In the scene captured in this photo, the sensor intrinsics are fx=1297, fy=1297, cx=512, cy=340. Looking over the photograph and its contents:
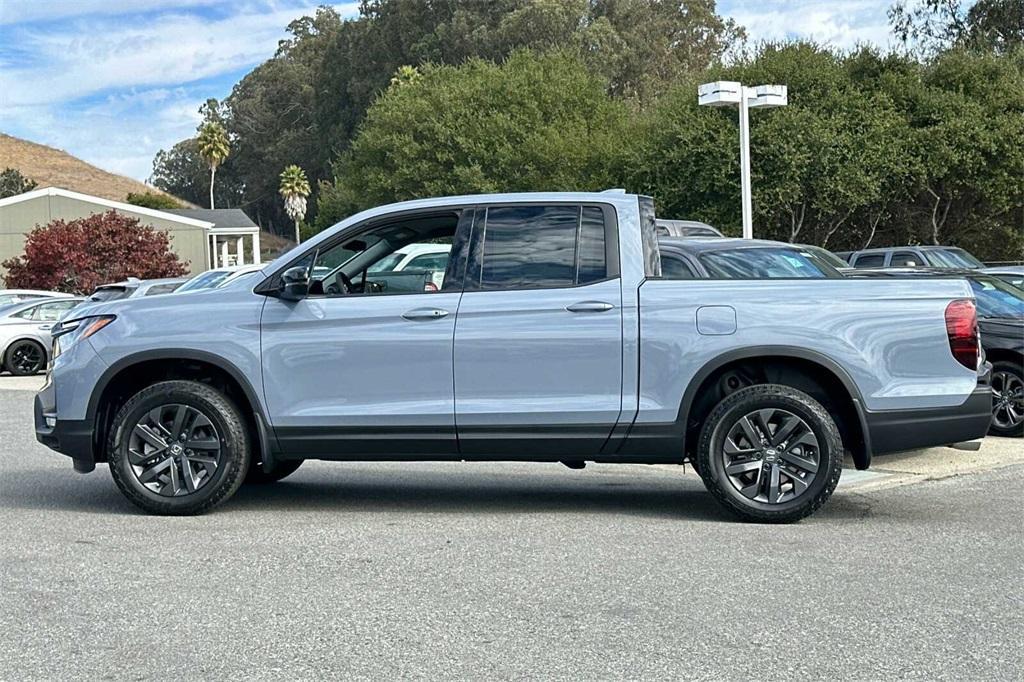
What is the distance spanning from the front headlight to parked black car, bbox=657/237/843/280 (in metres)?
4.80

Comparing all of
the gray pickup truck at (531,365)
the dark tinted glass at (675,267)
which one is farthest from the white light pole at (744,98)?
the gray pickup truck at (531,365)

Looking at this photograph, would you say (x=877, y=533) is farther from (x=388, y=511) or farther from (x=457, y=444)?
(x=388, y=511)

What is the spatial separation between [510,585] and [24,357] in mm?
18816

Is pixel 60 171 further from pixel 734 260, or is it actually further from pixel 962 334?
pixel 962 334

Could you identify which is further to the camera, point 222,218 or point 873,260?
point 222,218

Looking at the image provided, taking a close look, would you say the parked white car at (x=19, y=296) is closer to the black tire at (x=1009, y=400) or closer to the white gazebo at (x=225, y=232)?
the black tire at (x=1009, y=400)

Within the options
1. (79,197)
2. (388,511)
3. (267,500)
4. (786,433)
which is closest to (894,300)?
(786,433)

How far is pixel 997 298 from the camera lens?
12414mm

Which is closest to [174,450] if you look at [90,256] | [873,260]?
[873,260]

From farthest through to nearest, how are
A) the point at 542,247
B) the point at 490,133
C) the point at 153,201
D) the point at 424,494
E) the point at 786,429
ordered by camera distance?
the point at 153,201
the point at 490,133
the point at 424,494
the point at 542,247
the point at 786,429

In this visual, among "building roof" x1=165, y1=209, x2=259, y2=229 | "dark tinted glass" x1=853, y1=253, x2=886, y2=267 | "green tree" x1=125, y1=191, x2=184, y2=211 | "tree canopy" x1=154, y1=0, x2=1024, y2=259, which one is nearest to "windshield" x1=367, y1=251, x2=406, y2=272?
"dark tinted glass" x1=853, y1=253, x2=886, y2=267

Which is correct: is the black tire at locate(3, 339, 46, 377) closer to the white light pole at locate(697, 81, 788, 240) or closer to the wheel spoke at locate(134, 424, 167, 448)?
the white light pole at locate(697, 81, 788, 240)

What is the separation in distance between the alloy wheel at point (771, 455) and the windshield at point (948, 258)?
1984 cm

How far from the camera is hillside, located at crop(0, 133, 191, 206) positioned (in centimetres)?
12156
